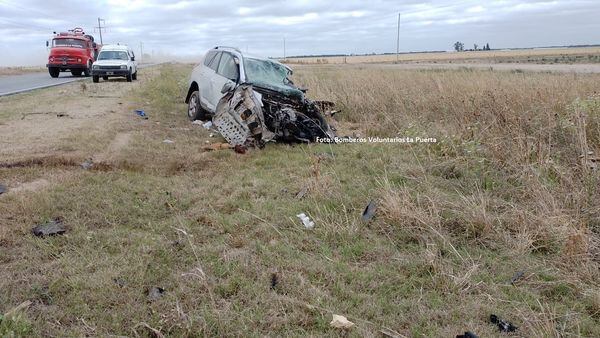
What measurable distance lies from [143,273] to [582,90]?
919 centimetres

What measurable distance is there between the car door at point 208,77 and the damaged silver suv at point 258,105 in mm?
22

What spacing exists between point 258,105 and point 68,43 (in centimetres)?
2178

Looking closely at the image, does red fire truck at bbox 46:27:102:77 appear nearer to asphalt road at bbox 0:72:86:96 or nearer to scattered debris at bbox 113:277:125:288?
asphalt road at bbox 0:72:86:96

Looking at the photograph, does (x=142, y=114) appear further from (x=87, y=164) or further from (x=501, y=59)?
(x=501, y=59)

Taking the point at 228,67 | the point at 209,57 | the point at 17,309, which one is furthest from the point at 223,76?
the point at 17,309

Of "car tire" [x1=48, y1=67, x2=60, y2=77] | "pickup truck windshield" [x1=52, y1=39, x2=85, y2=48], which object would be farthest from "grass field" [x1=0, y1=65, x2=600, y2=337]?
"car tire" [x1=48, y1=67, x2=60, y2=77]

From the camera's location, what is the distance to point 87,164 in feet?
18.7

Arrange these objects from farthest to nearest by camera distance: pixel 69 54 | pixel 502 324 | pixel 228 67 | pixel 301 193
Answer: pixel 69 54, pixel 228 67, pixel 301 193, pixel 502 324

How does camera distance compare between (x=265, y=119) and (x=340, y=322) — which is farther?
(x=265, y=119)

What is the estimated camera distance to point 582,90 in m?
8.66

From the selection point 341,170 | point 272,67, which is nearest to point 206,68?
point 272,67

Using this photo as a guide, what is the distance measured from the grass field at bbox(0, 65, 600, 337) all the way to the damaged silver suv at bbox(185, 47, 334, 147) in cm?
62

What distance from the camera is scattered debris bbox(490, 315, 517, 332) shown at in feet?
8.70

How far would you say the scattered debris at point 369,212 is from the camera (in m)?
4.22
